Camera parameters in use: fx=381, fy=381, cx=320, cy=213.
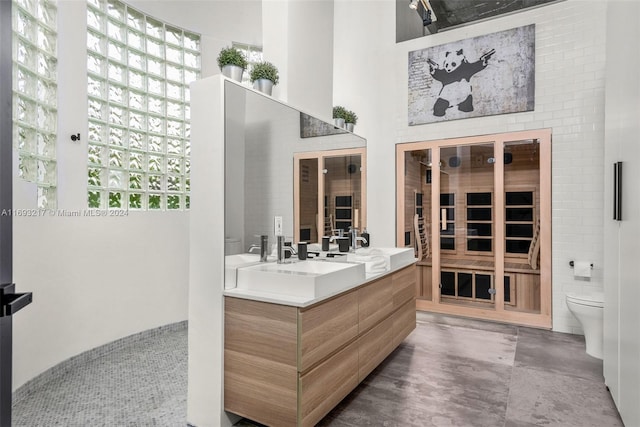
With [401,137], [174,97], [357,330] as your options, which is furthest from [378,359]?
[174,97]

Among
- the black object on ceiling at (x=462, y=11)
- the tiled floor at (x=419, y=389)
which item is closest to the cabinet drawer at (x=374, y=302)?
the tiled floor at (x=419, y=389)

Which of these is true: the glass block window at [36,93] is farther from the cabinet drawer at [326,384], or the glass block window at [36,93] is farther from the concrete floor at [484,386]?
the concrete floor at [484,386]

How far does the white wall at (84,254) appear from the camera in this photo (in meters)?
2.50

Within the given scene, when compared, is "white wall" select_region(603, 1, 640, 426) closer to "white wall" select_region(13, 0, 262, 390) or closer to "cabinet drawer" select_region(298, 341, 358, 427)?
"cabinet drawer" select_region(298, 341, 358, 427)

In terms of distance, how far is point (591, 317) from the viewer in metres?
3.14

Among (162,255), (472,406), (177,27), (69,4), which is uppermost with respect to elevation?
(177,27)

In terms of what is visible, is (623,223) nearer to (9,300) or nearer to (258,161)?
(258,161)

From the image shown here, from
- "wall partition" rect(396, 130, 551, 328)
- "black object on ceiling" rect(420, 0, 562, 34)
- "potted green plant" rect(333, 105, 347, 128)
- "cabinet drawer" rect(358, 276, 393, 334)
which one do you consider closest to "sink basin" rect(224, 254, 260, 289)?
"cabinet drawer" rect(358, 276, 393, 334)

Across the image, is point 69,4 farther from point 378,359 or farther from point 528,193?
point 528,193

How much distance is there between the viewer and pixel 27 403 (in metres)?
2.33

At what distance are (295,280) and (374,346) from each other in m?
1.02

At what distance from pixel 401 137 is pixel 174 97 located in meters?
2.61

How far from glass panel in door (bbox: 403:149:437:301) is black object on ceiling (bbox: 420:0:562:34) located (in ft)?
4.95

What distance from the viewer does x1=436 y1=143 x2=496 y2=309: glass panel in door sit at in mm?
4250
